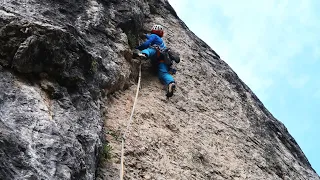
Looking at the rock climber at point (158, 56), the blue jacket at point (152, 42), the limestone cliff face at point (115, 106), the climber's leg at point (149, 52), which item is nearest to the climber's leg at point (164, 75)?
the rock climber at point (158, 56)

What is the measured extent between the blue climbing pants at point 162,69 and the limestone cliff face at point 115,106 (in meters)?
0.17

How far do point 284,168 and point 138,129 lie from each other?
3474 mm

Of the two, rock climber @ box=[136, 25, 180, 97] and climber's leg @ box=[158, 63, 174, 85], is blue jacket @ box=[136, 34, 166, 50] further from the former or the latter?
climber's leg @ box=[158, 63, 174, 85]

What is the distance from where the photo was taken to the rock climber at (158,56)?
27.6 feet

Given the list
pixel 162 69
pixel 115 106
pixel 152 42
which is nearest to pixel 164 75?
pixel 162 69

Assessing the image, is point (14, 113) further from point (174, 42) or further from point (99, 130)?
point (174, 42)

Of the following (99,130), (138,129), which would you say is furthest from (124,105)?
(99,130)

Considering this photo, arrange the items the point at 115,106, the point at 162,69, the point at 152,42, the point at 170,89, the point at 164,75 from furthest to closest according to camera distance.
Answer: the point at 152,42, the point at 162,69, the point at 164,75, the point at 170,89, the point at 115,106

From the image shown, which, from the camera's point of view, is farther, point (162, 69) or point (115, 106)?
point (162, 69)

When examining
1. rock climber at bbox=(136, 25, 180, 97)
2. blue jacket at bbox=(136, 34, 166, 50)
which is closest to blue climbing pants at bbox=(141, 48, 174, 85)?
rock climber at bbox=(136, 25, 180, 97)

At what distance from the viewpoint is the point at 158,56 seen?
8.79m

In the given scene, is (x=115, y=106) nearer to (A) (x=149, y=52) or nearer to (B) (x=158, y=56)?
(A) (x=149, y=52)

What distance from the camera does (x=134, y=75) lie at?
8.39 meters

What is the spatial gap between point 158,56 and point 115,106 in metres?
2.01
